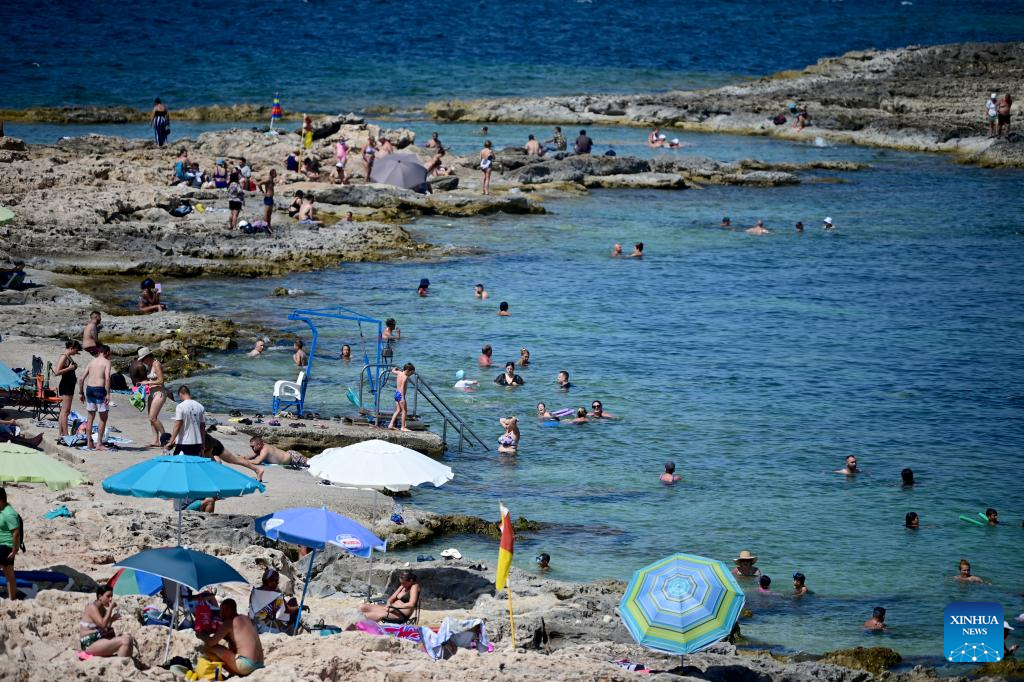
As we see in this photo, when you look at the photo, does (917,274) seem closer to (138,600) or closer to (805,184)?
(805,184)

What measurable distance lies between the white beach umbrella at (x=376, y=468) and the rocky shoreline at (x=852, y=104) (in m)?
41.3

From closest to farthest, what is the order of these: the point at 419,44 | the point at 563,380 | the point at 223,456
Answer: the point at 223,456, the point at 563,380, the point at 419,44

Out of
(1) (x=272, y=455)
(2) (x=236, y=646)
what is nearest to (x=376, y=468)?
(1) (x=272, y=455)

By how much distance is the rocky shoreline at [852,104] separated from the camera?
58.0m

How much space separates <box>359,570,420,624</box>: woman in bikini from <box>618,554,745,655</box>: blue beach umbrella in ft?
7.68

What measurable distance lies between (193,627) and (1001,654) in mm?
8876

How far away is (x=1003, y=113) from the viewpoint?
52719 mm

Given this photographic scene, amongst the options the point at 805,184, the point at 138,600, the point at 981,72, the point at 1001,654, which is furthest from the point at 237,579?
the point at 981,72

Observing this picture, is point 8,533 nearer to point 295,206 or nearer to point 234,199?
point 234,199

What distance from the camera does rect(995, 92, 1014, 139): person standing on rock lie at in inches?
2052

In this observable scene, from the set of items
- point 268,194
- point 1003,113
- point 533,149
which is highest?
point 1003,113

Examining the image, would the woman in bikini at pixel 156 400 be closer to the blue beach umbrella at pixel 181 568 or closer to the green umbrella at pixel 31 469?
the green umbrella at pixel 31 469

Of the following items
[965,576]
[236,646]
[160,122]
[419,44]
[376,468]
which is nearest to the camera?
[236,646]

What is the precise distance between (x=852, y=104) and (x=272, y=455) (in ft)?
156
